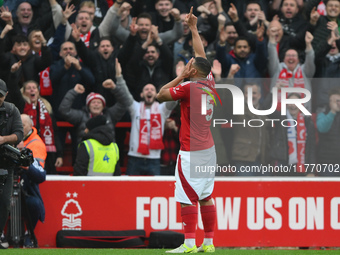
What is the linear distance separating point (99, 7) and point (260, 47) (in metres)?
3.36

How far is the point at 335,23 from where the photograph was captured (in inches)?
499

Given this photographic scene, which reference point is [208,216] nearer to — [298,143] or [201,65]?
[201,65]

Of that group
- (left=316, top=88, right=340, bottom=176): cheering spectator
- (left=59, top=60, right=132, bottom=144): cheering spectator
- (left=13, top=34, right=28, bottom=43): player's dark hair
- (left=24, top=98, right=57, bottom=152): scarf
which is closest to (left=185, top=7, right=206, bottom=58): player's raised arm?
(left=59, top=60, right=132, bottom=144): cheering spectator

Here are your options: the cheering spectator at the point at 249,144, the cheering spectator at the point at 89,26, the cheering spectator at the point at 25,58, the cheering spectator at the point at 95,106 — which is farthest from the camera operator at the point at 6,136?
the cheering spectator at the point at 89,26

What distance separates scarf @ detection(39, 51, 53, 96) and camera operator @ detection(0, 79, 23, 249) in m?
3.76

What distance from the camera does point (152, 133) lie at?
11.5m

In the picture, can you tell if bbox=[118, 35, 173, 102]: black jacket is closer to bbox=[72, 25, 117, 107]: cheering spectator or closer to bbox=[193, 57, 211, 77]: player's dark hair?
bbox=[72, 25, 117, 107]: cheering spectator

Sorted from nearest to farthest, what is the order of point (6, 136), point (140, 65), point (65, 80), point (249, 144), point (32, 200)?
point (6, 136)
point (32, 200)
point (249, 144)
point (65, 80)
point (140, 65)

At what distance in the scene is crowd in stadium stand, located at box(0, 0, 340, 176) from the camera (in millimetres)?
11359

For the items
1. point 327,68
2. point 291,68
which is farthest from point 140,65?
point 327,68

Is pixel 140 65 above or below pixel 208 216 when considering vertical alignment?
above

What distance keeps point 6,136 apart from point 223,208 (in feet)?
11.7

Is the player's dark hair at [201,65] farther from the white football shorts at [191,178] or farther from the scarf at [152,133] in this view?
the scarf at [152,133]

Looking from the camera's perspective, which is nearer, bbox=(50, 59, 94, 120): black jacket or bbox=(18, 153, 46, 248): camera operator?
bbox=(18, 153, 46, 248): camera operator
